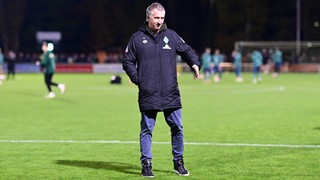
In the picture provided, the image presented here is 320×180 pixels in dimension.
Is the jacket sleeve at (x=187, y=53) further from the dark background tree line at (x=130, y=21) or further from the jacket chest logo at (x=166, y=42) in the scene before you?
the dark background tree line at (x=130, y=21)

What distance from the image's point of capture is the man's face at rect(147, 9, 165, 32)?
10109mm

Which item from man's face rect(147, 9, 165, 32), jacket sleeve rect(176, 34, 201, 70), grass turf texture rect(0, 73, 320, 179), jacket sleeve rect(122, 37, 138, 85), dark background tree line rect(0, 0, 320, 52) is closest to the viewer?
man's face rect(147, 9, 165, 32)

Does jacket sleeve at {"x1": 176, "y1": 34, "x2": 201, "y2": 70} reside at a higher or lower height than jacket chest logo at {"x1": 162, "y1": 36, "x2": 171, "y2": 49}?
lower

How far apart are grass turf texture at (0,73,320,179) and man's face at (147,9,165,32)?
6.61 ft

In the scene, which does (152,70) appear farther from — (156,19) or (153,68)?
(156,19)

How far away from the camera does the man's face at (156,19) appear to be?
10.1 m

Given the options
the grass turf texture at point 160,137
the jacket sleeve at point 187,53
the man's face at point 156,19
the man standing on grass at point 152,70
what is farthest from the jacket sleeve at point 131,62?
the grass turf texture at point 160,137

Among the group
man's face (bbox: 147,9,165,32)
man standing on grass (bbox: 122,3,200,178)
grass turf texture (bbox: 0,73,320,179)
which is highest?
man's face (bbox: 147,9,165,32)

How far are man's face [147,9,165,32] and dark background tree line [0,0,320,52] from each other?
81.7m

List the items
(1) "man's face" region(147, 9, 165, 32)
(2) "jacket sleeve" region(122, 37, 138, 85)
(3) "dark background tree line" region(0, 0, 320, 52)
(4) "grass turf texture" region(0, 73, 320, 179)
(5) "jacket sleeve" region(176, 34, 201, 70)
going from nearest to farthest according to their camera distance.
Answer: (1) "man's face" region(147, 9, 165, 32), (2) "jacket sleeve" region(122, 37, 138, 85), (5) "jacket sleeve" region(176, 34, 201, 70), (4) "grass turf texture" region(0, 73, 320, 179), (3) "dark background tree line" region(0, 0, 320, 52)

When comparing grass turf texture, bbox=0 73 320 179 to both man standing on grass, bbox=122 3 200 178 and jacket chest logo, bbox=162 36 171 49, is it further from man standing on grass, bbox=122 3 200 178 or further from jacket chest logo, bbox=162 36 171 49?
jacket chest logo, bbox=162 36 171 49

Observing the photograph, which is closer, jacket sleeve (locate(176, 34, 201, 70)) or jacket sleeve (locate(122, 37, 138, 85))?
jacket sleeve (locate(122, 37, 138, 85))

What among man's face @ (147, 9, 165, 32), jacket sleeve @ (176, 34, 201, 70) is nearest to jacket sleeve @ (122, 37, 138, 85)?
man's face @ (147, 9, 165, 32)

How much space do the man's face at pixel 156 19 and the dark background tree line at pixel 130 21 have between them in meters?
81.7
